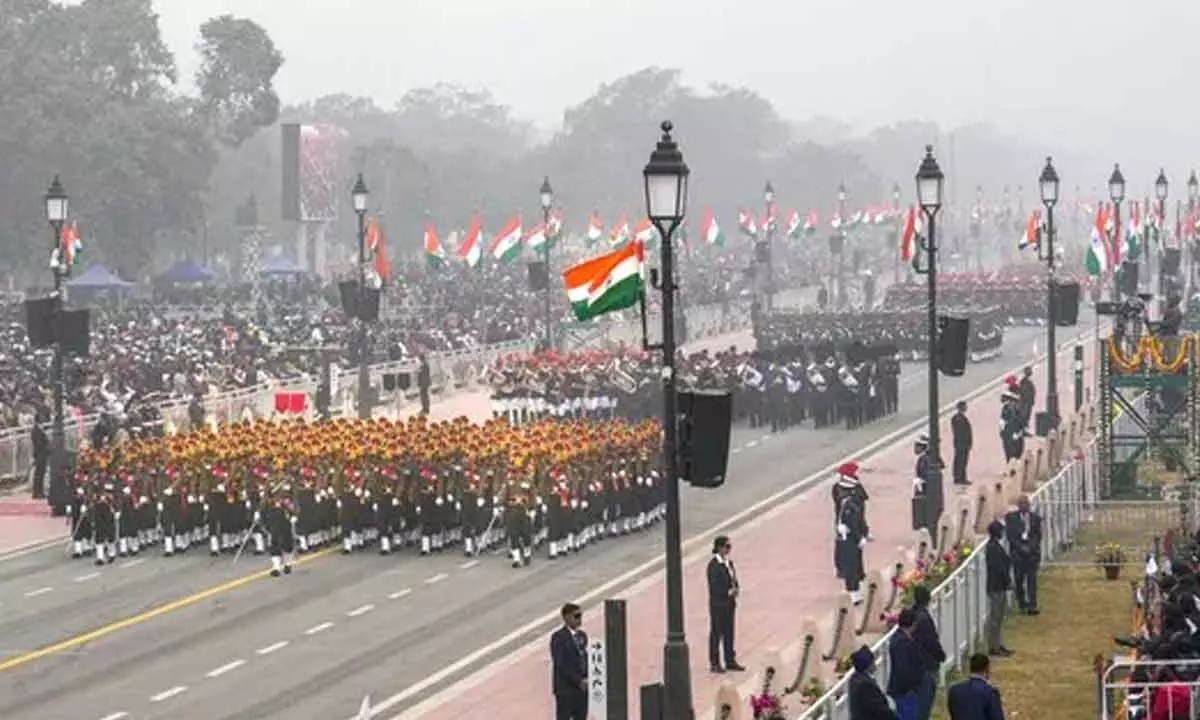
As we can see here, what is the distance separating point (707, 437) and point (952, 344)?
537 inches

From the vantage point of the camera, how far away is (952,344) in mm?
33469

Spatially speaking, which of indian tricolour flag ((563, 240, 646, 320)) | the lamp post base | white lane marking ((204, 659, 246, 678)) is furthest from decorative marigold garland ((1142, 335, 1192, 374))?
the lamp post base

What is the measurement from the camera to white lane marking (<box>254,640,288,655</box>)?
29.0 m

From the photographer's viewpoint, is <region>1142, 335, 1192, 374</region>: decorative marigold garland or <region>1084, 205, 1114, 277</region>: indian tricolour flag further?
<region>1084, 205, 1114, 277</region>: indian tricolour flag

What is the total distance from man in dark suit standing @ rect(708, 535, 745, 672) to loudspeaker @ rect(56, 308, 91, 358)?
1710cm

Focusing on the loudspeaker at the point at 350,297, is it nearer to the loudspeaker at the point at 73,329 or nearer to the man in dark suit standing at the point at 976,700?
the loudspeaker at the point at 73,329

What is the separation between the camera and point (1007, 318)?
9306cm

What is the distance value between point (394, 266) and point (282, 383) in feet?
240

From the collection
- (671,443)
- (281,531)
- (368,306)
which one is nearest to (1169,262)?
(368,306)

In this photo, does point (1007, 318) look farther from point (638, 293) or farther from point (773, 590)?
point (638, 293)

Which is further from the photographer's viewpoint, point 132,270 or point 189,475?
point 132,270

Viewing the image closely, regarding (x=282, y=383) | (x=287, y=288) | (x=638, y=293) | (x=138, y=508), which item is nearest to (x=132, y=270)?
(x=287, y=288)

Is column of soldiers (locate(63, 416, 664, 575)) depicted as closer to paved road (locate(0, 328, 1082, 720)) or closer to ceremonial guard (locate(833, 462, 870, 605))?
paved road (locate(0, 328, 1082, 720))

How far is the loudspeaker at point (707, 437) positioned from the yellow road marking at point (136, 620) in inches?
431
